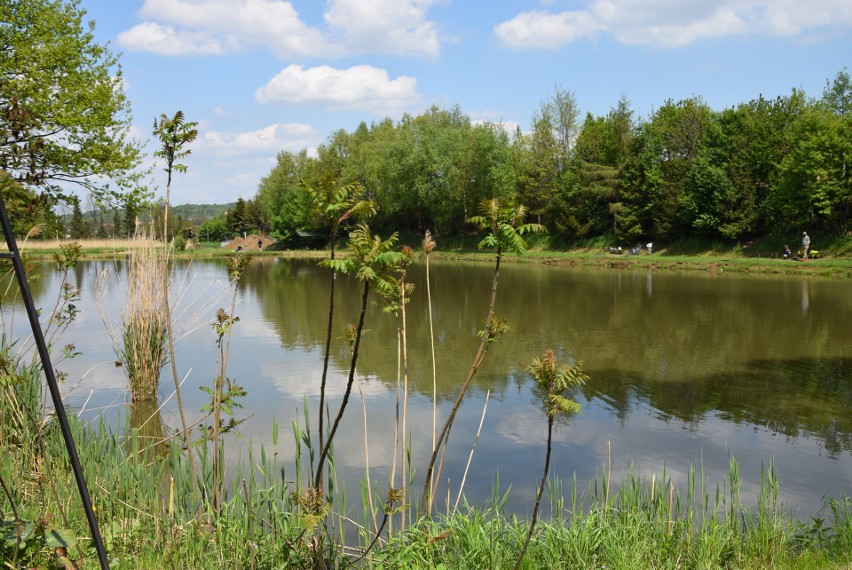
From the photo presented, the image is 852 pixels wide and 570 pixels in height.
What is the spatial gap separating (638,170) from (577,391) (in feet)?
110

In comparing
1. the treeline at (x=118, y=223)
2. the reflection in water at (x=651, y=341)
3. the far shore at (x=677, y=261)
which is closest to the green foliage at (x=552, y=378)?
the treeline at (x=118, y=223)

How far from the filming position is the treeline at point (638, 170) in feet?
98.6

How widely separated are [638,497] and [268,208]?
246 ft

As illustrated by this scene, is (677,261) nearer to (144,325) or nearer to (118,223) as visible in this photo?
(118,223)

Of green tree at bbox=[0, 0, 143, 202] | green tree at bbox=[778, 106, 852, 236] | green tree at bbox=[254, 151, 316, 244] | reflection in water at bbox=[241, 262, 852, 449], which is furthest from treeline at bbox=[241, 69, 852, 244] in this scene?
green tree at bbox=[0, 0, 143, 202]

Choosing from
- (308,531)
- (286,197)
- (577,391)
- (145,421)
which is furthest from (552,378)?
(286,197)

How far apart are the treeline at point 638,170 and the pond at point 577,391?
480 inches

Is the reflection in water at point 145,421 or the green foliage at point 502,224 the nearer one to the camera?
the green foliage at point 502,224

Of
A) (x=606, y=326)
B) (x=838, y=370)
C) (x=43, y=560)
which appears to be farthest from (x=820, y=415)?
(x=43, y=560)

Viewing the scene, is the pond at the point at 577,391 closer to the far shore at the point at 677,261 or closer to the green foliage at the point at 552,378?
the green foliage at the point at 552,378

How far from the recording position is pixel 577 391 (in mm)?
9344

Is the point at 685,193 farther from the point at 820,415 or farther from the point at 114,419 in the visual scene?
the point at 114,419

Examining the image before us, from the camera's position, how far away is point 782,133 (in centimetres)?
3288

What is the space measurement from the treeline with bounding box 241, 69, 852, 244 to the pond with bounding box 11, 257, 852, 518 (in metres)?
12.2
